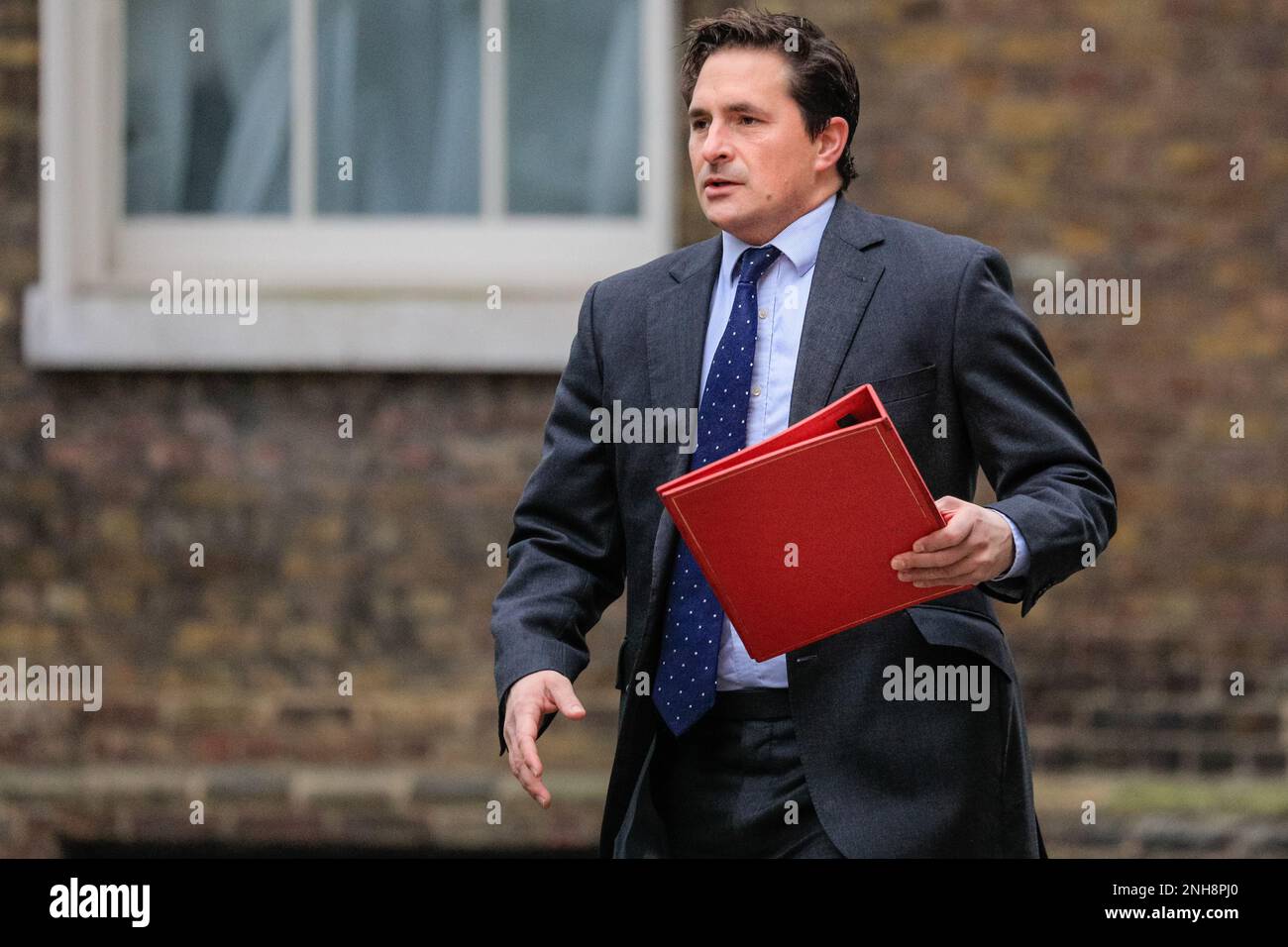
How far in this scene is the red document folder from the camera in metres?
2.44

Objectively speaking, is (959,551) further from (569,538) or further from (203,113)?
(203,113)

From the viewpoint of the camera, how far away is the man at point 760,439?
2.70 metres

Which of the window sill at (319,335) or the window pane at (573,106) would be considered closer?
the window sill at (319,335)

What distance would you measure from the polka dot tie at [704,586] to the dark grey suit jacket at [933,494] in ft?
0.10

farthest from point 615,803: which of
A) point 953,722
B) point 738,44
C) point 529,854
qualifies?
point 529,854

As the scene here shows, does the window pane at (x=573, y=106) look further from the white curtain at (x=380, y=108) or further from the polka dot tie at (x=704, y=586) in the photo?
the polka dot tie at (x=704, y=586)

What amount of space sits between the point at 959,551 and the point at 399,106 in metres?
4.45

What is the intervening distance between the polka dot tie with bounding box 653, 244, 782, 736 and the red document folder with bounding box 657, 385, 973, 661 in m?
0.14

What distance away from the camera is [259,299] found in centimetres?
627

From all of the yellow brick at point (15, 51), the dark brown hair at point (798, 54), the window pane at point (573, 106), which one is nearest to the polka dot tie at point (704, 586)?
the dark brown hair at point (798, 54)

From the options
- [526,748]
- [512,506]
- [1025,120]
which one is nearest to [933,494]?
[526,748]

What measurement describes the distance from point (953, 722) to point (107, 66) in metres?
4.82

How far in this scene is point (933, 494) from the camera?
9.09ft

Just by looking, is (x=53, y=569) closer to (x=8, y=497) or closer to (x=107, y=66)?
(x=8, y=497)
